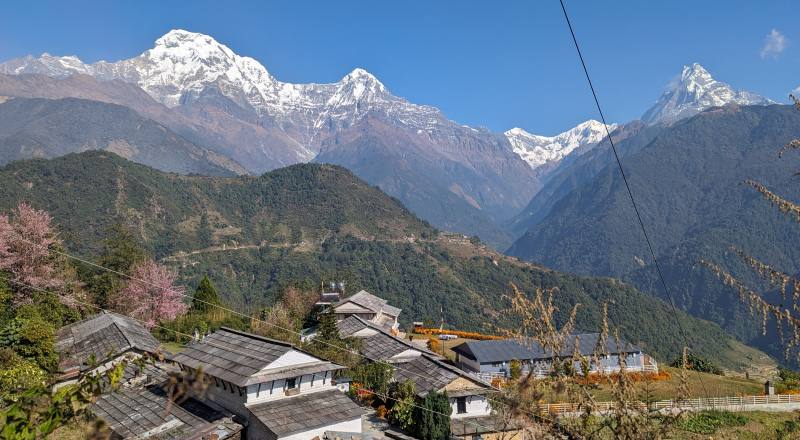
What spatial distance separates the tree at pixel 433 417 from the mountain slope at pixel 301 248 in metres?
90.5

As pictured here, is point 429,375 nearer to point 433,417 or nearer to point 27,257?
point 433,417

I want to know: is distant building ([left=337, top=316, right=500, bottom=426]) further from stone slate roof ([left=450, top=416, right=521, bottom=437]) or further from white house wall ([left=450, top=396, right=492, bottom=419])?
stone slate roof ([left=450, top=416, right=521, bottom=437])

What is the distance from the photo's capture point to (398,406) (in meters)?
25.9

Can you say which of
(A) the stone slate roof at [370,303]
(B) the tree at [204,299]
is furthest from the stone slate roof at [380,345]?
(A) the stone slate roof at [370,303]

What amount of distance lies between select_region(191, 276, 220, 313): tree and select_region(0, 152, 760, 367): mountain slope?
65593mm

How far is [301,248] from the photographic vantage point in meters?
160

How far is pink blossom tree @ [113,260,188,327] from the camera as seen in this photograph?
143ft

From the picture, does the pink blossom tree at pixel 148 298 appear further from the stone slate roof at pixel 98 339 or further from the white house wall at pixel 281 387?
the white house wall at pixel 281 387

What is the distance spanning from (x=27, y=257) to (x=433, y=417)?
29693 mm

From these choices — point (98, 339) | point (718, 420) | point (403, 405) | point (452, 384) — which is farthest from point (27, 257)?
point (718, 420)

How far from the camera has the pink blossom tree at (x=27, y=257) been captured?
34.3 meters

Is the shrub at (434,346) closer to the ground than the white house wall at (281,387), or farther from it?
closer to the ground

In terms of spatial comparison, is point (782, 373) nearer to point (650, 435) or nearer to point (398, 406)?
point (398, 406)

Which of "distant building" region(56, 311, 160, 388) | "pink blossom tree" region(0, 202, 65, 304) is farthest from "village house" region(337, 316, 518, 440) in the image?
"pink blossom tree" region(0, 202, 65, 304)
